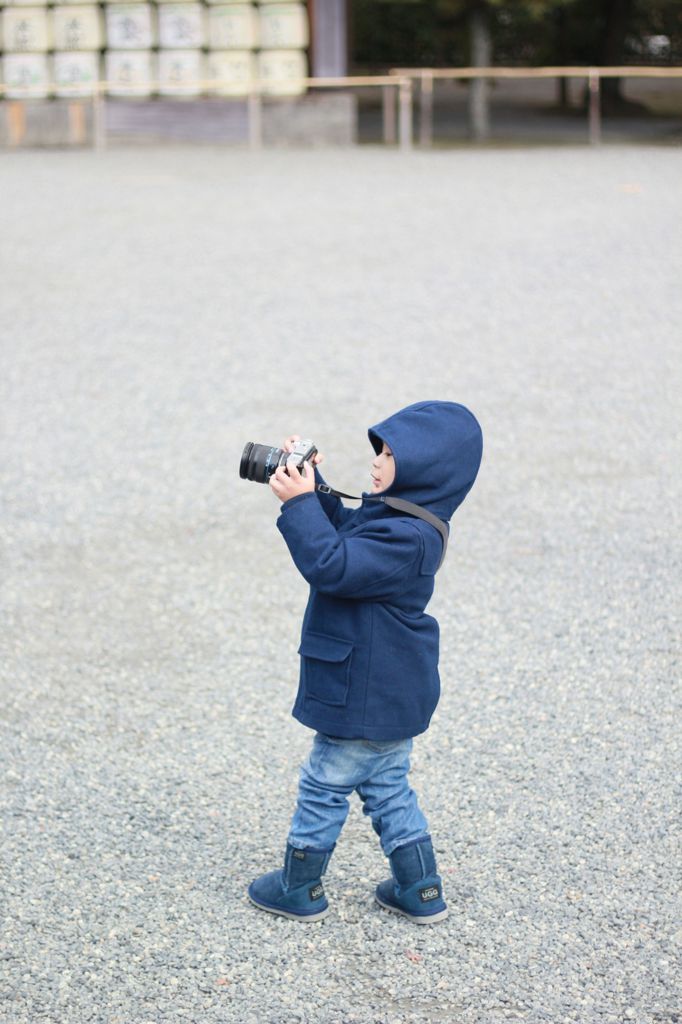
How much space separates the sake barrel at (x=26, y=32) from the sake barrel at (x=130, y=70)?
0.99 m

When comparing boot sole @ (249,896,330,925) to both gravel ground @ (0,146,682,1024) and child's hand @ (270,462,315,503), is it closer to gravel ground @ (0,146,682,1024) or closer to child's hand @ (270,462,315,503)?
gravel ground @ (0,146,682,1024)

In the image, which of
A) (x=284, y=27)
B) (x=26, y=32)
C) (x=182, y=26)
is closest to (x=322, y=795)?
(x=284, y=27)

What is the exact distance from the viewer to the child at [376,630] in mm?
2926

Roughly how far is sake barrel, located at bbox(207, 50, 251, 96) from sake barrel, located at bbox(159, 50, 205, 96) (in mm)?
170

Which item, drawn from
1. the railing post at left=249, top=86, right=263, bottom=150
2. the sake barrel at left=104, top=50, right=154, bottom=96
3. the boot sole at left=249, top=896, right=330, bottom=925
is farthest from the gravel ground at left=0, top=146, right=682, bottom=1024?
the sake barrel at left=104, top=50, right=154, bottom=96

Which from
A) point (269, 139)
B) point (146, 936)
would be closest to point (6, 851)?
point (146, 936)

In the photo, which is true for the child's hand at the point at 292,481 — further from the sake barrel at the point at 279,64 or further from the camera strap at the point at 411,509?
the sake barrel at the point at 279,64

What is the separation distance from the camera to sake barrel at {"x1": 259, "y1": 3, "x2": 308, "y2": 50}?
21.2m

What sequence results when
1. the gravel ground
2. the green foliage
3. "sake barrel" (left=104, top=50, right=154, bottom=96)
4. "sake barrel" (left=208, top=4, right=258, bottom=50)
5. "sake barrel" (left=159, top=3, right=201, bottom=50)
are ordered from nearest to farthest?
the gravel ground, "sake barrel" (left=208, top=4, right=258, bottom=50), "sake barrel" (left=159, top=3, right=201, bottom=50), "sake barrel" (left=104, top=50, right=154, bottom=96), the green foliage

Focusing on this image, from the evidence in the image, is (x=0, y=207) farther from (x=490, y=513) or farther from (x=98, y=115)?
(x=490, y=513)

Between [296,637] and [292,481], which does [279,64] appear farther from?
[292,481]

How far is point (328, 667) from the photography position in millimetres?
3033

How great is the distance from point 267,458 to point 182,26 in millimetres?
19901

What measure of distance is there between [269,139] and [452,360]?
13327 millimetres
